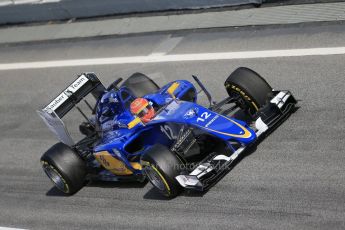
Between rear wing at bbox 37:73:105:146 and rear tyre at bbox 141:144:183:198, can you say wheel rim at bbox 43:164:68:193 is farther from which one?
rear tyre at bbox 141:144:183:198

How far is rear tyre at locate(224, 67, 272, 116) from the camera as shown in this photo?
1036 centimetres

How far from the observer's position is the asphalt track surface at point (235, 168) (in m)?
8.74

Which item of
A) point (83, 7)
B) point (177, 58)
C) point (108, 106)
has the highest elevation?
point (83, 7)

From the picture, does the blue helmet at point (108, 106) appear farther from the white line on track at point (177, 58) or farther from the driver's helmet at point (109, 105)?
the white line on track at point (177, 58)

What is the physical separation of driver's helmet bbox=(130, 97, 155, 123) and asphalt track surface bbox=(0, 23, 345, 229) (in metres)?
1.10

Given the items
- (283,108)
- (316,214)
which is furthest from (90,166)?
(316,214)

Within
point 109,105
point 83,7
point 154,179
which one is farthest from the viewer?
point 83,7

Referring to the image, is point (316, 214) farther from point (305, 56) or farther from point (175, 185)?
point (305, 56)

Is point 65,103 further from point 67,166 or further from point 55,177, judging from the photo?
point 55,177

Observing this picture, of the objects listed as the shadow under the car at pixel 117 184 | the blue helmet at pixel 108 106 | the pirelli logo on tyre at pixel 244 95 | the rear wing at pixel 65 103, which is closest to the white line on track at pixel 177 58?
the pirelli logo on tyre at pixel 244 95

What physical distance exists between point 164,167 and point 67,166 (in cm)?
209

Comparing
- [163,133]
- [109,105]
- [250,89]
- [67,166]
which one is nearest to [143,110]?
[163,133]

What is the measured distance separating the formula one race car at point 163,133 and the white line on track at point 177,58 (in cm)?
222

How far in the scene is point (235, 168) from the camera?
9.80 metres
